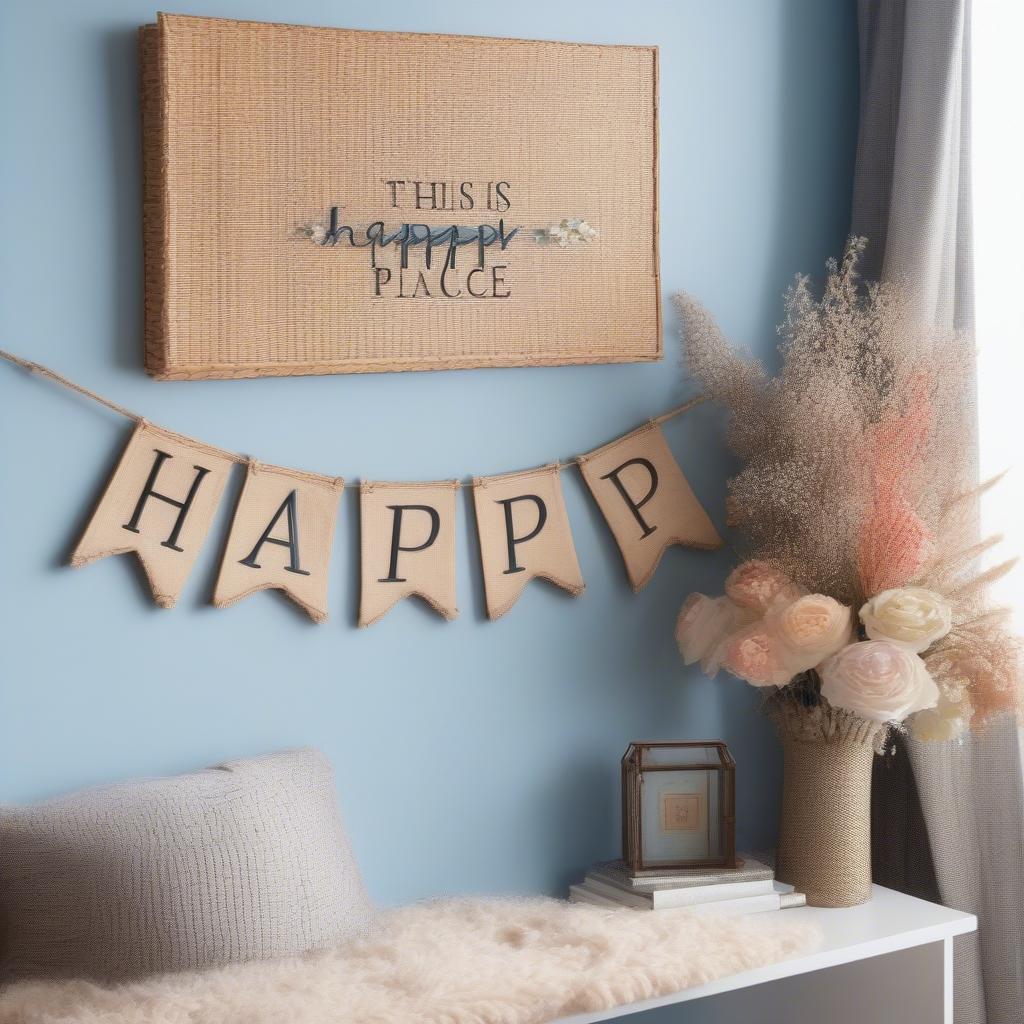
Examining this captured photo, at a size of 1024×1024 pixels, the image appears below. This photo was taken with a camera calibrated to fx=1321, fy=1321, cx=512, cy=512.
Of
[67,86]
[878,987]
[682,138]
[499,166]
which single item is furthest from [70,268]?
[878,987]

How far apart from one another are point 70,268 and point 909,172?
4.14 feet

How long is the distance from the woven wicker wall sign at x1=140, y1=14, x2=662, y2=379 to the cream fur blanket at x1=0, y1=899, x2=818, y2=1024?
770 mm

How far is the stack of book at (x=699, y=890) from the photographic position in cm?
187

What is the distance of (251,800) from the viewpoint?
168 centimetres

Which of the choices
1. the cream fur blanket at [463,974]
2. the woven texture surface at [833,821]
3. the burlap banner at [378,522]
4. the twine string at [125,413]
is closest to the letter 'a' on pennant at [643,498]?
the burlap banner at [378,522]

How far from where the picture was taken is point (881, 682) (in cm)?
177

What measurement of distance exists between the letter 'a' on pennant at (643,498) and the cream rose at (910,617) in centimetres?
37

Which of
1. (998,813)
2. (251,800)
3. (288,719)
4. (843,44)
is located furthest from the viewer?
(843,44)

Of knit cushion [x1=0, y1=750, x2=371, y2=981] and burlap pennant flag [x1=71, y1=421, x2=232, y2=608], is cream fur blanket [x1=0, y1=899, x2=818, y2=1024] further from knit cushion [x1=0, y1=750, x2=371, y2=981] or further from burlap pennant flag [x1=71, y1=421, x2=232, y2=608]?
burlap pennant flag [x1=71, y1=421, x2=232, y2=608]

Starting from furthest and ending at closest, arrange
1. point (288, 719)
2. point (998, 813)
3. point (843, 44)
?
point (843, 44) < point (998, 813) < point (288, 719)

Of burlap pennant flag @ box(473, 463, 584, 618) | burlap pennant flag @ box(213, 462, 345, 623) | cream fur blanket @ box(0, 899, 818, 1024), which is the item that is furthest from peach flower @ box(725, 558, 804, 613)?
burlap pennant flag @ box(213, 462, 345, 623)

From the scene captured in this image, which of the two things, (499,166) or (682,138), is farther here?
(682,138)

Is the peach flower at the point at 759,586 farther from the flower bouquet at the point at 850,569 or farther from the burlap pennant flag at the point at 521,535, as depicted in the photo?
the burlap pennant flag at the point at 521,535

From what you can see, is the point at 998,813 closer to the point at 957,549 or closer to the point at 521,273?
the point at 957,549
